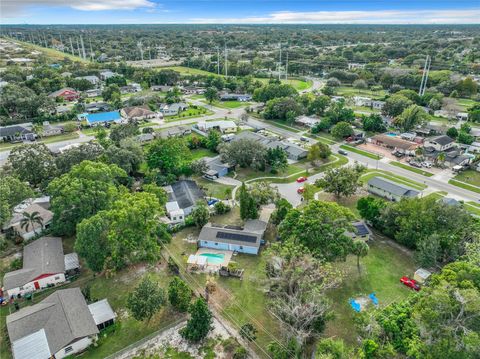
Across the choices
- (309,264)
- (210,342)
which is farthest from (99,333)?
(309,264)

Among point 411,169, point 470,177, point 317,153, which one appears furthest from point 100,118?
point 470,177

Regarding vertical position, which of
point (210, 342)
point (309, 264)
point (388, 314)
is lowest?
point (210, 342)

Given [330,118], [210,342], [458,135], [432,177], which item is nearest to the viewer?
[210,342]

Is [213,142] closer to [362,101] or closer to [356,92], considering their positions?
[362,101]

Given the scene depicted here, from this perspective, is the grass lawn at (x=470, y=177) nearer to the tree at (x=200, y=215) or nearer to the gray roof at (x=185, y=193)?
the tree at (x=200, y=215)

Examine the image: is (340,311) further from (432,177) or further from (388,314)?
(432,177)

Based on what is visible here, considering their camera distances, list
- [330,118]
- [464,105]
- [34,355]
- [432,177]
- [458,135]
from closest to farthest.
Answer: [34,355] < [432,177] < [458,135] < [330,118] < [464,105]

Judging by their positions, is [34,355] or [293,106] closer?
[34,355]

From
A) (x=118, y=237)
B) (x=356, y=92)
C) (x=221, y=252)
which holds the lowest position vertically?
(x=221, y=252)
